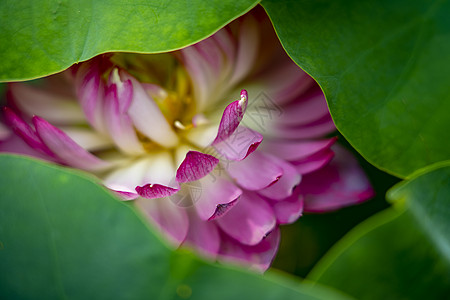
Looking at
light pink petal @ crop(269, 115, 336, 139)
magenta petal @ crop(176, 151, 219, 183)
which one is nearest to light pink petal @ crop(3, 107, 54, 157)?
magenta petal @ crop(176, 151, 219, 183)

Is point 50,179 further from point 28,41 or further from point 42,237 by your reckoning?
point 28,41

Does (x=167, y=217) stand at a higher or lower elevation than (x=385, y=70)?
lower

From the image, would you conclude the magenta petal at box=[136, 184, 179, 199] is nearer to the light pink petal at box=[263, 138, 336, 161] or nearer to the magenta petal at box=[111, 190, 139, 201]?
the magenta petal at box=[111, 190, 139, 201]

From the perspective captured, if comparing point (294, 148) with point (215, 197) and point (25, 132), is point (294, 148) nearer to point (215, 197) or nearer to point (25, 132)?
point (215, 197)

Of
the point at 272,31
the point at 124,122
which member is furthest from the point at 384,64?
the point at 124,122

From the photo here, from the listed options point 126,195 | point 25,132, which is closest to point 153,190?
point 126,195

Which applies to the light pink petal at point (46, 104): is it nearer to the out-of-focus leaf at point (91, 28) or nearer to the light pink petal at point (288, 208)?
the out-of-focus leaf at point (91, 28)
